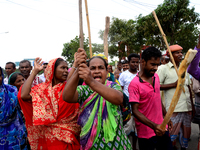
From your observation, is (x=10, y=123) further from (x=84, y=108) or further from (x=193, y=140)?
(x=193, y=140)

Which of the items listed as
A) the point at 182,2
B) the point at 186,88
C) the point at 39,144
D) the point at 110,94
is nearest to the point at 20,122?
the point at 39,144

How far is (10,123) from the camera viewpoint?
8.48 feet

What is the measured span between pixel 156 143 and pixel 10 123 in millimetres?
2177

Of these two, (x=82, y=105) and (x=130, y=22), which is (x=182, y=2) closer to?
(x=130, y=22)

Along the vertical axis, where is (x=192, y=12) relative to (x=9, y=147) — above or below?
above

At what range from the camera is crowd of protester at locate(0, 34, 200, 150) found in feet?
5.42

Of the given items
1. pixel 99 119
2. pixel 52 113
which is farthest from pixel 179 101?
pixel 52 113

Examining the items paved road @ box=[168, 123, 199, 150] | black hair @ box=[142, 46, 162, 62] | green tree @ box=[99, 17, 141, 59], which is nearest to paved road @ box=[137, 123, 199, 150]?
paved road @ box=[168, 123, 199, 150]

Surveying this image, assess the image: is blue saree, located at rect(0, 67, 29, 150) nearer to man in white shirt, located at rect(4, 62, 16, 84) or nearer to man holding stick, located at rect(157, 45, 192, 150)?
man in white shirt, located at rect(4, 62, 16, 84)

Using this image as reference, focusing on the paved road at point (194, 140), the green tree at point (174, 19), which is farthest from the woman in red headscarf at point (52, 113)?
the green tree at point (174, 19)

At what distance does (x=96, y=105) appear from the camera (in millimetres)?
1713

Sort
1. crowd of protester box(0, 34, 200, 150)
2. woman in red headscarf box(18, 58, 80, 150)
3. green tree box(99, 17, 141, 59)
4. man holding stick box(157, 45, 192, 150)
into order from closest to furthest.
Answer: crowd of protester box(0, 34, 200, 150), woman in red headscarf box(18, 58, 80, 150), man holding stick box(157, 45, 192, 150), green tree box(99, 17, 141, 59)

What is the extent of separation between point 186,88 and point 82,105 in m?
2.55

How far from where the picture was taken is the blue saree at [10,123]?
8.15ft
